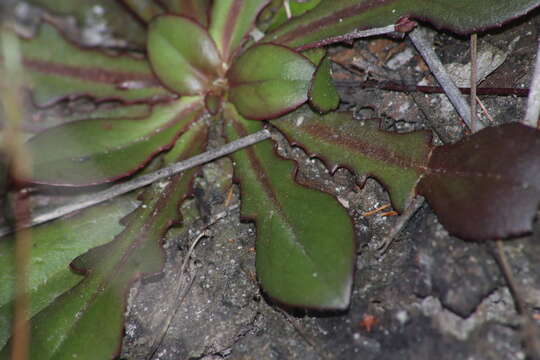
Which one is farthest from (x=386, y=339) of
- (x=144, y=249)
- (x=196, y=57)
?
(x=196, y=57)

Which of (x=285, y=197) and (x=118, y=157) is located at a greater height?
(x=118, y=157)

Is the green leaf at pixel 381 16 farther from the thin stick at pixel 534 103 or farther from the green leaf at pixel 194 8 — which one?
the green leaf at pixel 194 8

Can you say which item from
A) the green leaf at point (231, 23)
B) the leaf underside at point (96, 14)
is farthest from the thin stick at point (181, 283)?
the leaf underside at point (96, 14)

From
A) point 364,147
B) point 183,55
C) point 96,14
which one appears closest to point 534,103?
point 364,147

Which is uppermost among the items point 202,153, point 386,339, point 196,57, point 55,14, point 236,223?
point 55,14

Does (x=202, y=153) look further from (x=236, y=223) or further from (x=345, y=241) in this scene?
(x=345, y=241)

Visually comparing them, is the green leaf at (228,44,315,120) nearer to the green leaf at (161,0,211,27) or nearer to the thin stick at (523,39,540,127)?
the green leaf at (161,0,211,27)

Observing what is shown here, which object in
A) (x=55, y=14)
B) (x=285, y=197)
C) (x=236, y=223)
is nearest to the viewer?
(x=285, y=197)

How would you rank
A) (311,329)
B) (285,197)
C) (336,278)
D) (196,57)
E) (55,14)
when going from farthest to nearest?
1. (55,14)
2. (196,57)
3. (285,197)
4. (311,329)
5. (336,278)
